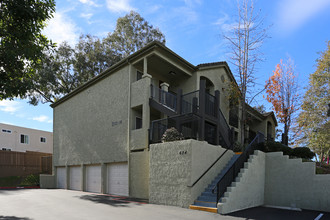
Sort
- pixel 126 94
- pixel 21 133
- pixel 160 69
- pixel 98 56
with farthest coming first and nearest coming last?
1. pixel 21 133
2. pixel 98 56
3. pixel 160 69
4. pixel 126 94

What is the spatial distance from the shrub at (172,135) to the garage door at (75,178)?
1024 cm

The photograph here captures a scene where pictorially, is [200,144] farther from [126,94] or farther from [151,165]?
[126,94]

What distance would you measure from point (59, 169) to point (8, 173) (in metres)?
6.73

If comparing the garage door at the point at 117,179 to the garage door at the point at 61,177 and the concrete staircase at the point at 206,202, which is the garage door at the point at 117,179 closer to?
the concrete staircase at the point at 206,202

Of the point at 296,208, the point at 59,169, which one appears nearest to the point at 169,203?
the point at 296,208

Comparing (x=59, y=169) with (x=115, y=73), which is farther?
(x=59, y=169)

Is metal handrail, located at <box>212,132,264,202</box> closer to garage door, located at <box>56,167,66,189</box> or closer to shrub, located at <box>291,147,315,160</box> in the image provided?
shrub, located at <box>291,147,315,160</box>

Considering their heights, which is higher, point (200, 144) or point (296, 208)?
point (200, 144)

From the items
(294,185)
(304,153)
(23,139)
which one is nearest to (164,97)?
(294,185)

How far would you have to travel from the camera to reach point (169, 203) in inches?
421

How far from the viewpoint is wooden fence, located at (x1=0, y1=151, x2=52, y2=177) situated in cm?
2454

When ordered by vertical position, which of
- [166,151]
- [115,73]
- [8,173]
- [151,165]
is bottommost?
[8,173]

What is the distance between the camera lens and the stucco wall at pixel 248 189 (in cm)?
932

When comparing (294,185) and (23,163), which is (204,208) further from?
(23,163)
